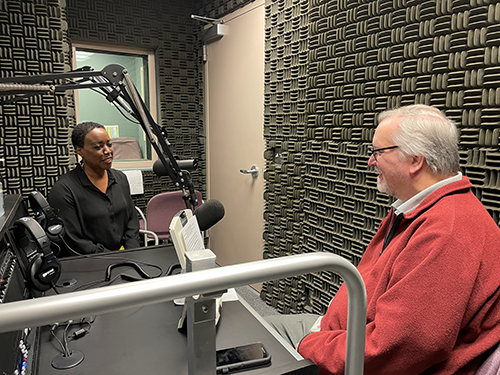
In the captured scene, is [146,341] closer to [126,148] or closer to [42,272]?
[42,272]

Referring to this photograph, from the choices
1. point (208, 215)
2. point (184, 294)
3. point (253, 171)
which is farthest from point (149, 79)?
point (184, 294)

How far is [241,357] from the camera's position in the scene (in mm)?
1036

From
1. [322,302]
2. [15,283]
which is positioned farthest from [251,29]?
[15,283]

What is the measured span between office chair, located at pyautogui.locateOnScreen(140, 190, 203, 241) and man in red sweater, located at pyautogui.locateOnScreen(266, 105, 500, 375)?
204 centimetres

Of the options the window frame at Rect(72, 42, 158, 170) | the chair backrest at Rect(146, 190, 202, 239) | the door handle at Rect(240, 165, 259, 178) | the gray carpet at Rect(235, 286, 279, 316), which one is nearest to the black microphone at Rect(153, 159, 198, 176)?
the chair backrest at Rect(146, 190, 202, 239)

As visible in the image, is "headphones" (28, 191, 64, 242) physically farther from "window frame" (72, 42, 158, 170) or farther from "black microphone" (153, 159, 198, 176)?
"window frame" (72, 42, 158, 170)

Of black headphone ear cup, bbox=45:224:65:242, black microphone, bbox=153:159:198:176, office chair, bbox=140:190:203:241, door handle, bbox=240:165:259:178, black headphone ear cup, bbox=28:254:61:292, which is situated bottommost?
office chair, bbox=140:190:203:241

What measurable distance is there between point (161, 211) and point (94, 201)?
847 millimetres

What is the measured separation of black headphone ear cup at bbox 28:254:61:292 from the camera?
1.26 metres

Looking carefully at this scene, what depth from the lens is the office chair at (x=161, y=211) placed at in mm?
3168

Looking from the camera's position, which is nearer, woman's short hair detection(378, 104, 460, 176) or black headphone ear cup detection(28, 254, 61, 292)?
black headphone ear cup detection(28, 254, 61, 292)

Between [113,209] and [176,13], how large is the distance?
261 cm

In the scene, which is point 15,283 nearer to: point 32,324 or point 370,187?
point 32,324

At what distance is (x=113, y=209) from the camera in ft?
8.11
